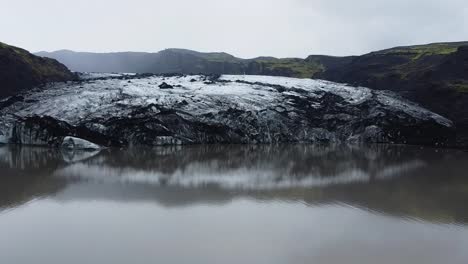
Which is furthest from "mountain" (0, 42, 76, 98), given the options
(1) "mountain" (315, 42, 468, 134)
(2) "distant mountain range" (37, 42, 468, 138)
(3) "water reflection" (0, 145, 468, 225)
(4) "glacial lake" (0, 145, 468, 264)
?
(1) "mountain" (315, 42, 468, 134)

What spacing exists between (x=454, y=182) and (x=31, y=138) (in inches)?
1321

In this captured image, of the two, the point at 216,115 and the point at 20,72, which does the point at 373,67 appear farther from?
the point at 20,72

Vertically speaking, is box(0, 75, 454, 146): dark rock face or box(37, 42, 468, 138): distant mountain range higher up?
box(37, 42, 468, 138): distant mountain range

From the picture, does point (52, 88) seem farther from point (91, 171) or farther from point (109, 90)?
point (91, 171)

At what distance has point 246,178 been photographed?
2581cm

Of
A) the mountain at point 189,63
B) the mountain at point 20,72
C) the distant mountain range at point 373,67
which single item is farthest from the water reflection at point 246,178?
the mountain at point 189,63

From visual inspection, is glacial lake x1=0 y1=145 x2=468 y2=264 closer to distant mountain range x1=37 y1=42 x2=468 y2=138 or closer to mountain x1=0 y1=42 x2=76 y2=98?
mountain x1=0 y1=42 x2=76 y2=98

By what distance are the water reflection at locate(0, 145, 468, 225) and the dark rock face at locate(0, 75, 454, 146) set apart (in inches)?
158

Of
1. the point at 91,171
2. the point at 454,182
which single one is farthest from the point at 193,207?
the point at 454,182

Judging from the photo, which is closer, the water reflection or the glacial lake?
the glacial lake

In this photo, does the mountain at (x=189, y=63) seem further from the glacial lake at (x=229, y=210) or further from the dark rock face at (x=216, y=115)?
the glacial lake at (x=229, y=210)

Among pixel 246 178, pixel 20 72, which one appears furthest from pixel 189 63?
pixel 246 178

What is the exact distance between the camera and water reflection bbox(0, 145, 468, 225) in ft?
66.0

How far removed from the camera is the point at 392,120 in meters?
48.8
